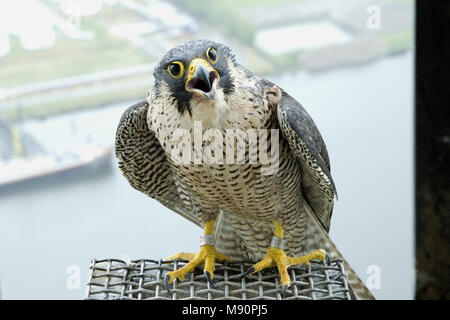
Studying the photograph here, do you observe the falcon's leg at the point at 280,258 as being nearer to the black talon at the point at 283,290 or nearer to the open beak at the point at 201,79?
the black talon at the point at 283,290

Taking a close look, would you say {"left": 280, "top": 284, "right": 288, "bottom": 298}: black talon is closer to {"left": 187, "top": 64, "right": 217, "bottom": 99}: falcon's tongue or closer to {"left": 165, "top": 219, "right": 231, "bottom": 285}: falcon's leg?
{"left": 165, "top": 219, "right": 231, "bottom": 285}: falcon's leg

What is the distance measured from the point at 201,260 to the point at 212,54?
0.78 metres

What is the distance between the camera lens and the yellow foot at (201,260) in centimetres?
209

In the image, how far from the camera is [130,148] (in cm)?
220

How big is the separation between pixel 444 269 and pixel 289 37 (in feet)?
4.72

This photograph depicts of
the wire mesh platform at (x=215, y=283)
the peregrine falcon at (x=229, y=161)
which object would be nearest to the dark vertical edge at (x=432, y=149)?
the peregrine falcon at (x=229, y=161)

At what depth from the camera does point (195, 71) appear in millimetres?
1673

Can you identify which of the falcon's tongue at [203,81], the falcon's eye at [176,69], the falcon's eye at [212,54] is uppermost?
the falcon's eye at [212,54]

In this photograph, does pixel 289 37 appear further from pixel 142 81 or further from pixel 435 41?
pixel 435 41

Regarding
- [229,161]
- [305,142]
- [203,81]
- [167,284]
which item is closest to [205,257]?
[167,284]

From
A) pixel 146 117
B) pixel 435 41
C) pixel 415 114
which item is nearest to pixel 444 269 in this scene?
pixel 415 114

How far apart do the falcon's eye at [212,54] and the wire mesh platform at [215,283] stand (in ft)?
2.46

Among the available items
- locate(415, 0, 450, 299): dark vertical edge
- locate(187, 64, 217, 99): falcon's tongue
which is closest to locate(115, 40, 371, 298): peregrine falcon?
locate(187, 64, 217, 99): falcon's tongue

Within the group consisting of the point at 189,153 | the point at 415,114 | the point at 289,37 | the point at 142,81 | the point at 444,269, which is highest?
the point at 289,37
